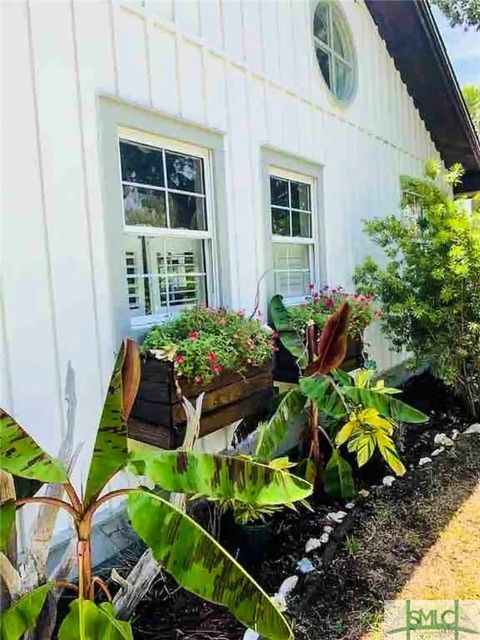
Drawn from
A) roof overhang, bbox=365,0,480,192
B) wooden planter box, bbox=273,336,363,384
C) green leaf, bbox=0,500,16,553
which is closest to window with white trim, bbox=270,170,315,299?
wooden planter box, bbox=273,336,363,384

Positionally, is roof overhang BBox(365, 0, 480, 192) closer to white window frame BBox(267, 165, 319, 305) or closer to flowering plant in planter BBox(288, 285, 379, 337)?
white window frame BBox(267, 165, 319, 305)

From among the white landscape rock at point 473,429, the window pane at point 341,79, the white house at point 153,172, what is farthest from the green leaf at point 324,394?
the window pane at point 341,79

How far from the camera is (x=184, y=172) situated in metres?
4.02

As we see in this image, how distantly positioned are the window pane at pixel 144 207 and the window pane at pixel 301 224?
2060mm

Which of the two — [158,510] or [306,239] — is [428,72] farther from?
[158,510]

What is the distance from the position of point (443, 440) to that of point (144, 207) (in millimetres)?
4349

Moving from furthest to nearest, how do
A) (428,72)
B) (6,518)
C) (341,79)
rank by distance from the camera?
(428,72), (341,79), (6,518)

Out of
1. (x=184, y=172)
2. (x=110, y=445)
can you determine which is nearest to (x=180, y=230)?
(x=184, y=172)

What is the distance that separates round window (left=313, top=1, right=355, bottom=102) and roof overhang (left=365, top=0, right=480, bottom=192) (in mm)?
951

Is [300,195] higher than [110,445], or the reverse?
[300,195]

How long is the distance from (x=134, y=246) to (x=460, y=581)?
320 cm

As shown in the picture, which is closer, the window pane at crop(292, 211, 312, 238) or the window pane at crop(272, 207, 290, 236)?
the window pane at crop(272, 207, 290, 236)

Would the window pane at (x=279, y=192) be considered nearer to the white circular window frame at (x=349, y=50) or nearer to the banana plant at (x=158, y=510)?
the white circular window frame at (x=349, y=50)

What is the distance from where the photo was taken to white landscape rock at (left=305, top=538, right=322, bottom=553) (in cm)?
350
